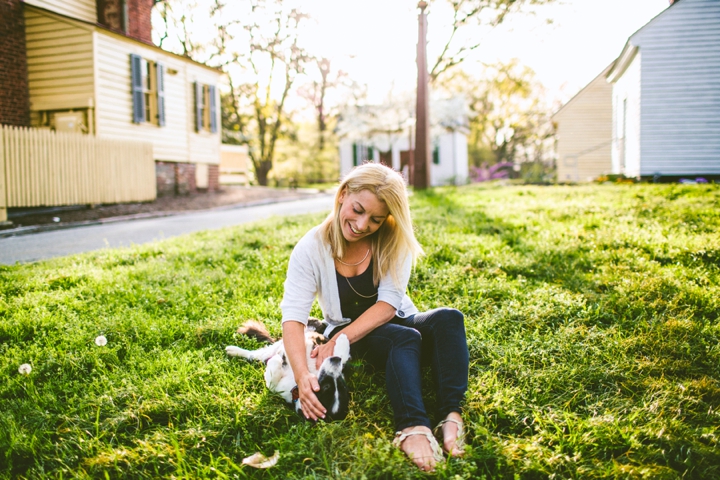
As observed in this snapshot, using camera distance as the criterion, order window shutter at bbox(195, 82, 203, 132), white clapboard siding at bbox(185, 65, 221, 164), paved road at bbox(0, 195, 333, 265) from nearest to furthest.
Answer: paved road at bbox(0, 195, 333, 265)
white clapboard siding at bbox(185, 65, 221, 164)
window shutter at bbox(195, 82, 203, 132)

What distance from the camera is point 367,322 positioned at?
2711 millimetres

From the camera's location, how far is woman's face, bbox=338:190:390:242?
2719 mm

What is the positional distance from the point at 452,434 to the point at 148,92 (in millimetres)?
15660

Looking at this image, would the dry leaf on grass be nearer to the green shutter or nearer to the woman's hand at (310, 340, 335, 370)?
the woman's hand at (310, 340, 335, 370)

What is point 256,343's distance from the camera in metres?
3.34

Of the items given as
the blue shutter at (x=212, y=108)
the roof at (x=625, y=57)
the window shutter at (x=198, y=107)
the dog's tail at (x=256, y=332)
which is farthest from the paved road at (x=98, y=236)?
the roof at (x=625, y=57)

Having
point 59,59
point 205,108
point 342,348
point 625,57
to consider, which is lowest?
point 342,348

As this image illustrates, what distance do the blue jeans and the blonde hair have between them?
30cm

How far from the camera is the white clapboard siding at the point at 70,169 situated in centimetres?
977

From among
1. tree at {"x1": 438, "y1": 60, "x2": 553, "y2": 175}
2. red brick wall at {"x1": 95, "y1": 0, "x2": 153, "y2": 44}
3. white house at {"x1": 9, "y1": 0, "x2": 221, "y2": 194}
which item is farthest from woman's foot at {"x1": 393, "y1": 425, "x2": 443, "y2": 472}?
tree at {"x1": 438, "y1": 60, "x2": 553, "y2": 175}

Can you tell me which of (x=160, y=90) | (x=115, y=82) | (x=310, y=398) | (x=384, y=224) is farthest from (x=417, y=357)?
(x=160, y=90)

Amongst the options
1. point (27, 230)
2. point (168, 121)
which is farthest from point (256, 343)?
point (168, 121)

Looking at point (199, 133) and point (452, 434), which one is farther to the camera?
point (199, 133)

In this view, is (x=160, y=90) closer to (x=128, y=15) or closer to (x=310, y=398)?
(x=128, y=15)
